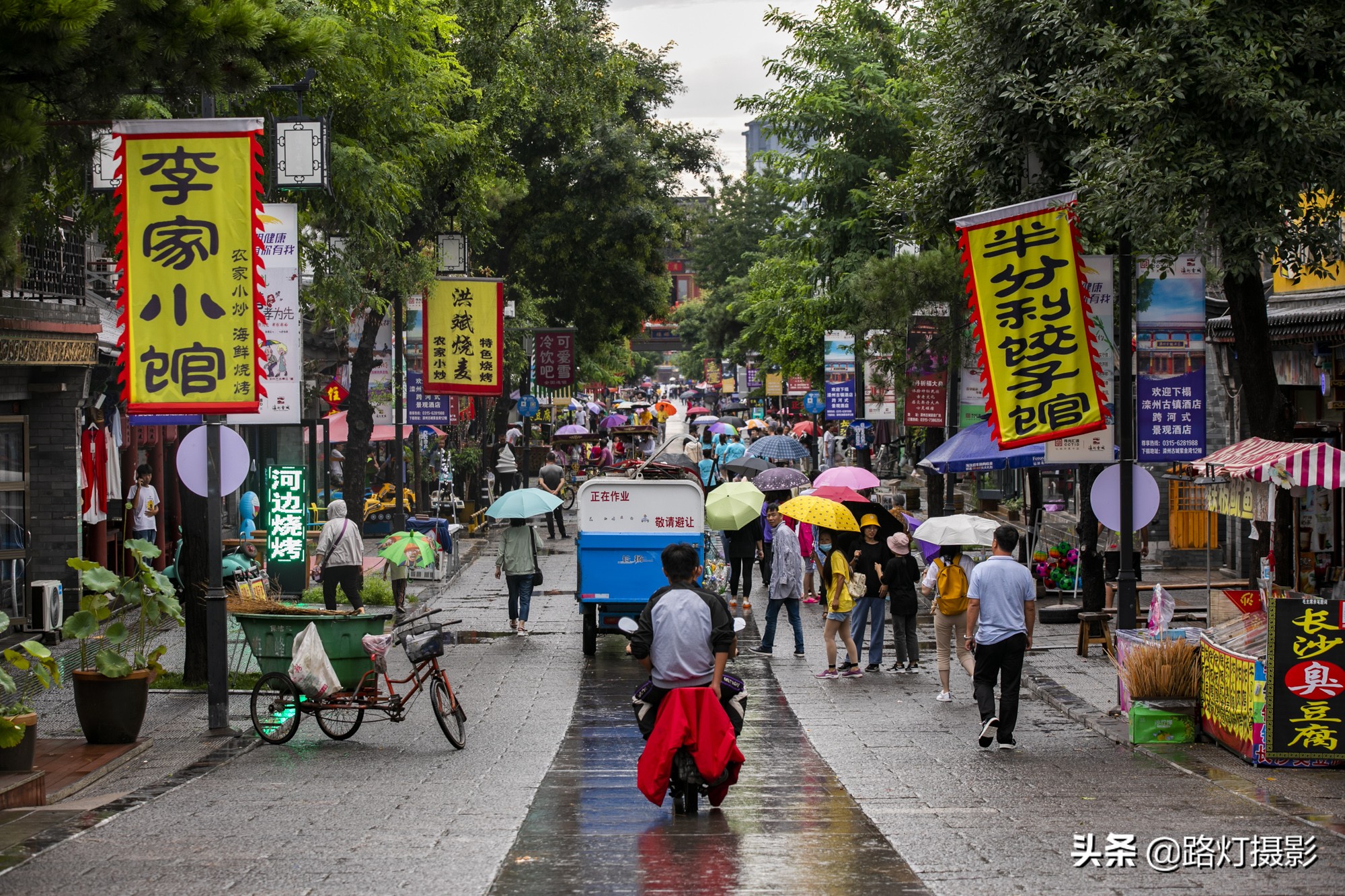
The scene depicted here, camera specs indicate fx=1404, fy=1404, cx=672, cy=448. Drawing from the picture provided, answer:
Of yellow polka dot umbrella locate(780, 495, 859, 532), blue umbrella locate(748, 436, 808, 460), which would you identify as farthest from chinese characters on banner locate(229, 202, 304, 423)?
blue umbrella locate(748, 436, 808, 460)

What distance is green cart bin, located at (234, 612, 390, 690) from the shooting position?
12320 millimetres

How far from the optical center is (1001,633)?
11.4m

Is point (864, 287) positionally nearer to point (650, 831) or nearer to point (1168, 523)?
point (1168, 523)

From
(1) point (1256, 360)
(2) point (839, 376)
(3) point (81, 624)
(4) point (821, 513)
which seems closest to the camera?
(3) point (81, 624)

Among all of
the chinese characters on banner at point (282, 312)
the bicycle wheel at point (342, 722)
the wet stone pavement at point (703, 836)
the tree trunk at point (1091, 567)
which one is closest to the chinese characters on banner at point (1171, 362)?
the tree trunk at point (1091, 567)

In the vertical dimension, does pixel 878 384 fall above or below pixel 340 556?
above

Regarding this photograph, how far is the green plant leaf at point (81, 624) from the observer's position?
422 inches

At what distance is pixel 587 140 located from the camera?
3947 centimetres

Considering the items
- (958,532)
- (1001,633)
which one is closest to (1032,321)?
(1001,633)

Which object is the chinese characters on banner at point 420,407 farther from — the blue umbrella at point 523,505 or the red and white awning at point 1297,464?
the red and white awning at point 1297,464

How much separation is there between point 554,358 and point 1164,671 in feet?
88.6

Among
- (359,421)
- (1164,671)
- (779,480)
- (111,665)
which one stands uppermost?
(359,421)

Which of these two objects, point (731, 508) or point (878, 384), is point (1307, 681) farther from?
point (878, 384)

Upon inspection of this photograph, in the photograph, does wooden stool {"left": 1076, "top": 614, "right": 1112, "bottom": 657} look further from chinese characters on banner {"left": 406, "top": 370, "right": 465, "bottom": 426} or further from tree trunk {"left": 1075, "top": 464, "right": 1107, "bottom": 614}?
chinese characters on banner {"left": 406, "top": 370, "right": 465, "bottom": 426}
